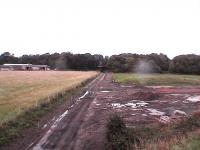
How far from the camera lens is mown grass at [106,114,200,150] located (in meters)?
14.1

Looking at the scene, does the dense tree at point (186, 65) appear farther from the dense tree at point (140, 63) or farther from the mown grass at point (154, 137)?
the mown grass at point (154, 137)

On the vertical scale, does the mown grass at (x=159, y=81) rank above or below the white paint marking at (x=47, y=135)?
below

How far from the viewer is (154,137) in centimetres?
1731

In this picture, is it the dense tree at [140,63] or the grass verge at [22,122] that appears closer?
the grass verge at [22,122]

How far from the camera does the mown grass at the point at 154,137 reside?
46.4ft

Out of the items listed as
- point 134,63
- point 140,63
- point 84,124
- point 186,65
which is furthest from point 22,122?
point 134,63

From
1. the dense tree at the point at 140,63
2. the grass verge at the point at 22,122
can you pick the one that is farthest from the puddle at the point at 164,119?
the dense tree at the point at 140,63

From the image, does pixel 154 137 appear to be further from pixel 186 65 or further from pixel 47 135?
pixel 186 65

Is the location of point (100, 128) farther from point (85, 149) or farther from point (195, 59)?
point (195, 59)

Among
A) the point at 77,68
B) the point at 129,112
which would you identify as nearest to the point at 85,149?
the point at 129,112

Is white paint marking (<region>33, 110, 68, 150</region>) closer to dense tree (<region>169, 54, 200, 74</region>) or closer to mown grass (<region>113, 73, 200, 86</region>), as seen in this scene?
mown grass (<region>113, 73, 200, 86</region>)

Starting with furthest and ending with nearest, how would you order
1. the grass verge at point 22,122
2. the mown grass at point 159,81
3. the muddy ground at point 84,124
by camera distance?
the mown grass at point 159,81 → the grass verge at point 22,122 → the muddy ground at point 84,124

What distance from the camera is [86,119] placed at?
2553 centimetres

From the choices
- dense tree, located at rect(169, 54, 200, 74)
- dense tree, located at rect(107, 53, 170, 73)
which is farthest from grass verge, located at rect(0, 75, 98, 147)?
dense tree, located at rect(107, 53, 170, 73)
